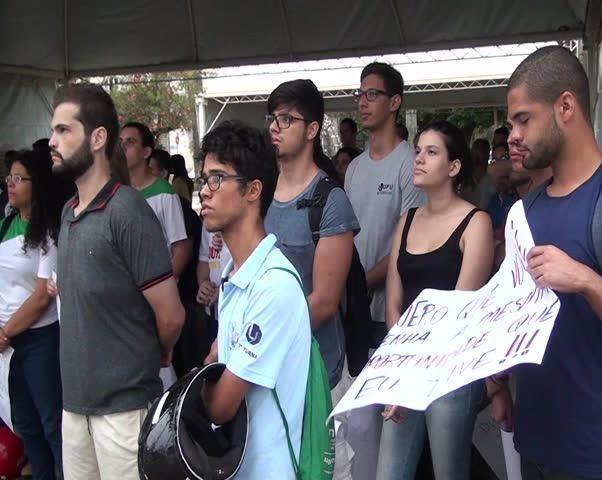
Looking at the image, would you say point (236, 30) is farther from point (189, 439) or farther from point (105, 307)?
point (189, 439)

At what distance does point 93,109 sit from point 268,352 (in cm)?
147

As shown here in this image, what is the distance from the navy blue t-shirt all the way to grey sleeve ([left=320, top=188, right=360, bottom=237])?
3.07 ft

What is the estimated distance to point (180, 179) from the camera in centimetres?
778

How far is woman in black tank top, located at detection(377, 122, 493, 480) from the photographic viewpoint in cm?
274

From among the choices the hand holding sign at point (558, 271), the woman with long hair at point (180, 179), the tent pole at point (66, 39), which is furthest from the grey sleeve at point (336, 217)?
the tent pole at point (66, 39)

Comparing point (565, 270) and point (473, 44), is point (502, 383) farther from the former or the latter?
point (473, 44)

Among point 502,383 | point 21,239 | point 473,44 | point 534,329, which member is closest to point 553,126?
point 534,329

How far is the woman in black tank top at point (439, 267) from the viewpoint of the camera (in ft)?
9.00

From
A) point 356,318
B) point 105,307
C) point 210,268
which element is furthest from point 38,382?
point 356,318

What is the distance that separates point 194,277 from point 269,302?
10.6 ft

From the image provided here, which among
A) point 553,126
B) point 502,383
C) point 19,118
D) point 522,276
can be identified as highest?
point 19,118

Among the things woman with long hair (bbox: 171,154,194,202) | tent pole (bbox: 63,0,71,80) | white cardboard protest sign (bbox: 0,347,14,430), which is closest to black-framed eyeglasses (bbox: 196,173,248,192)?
white cardboard protest sign (bbox: 0,347,14,430)

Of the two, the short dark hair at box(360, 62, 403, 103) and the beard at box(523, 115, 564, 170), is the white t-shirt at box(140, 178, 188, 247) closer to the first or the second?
the short dark hair at box(360, 62, 403, 103)

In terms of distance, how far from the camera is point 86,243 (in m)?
2.62
